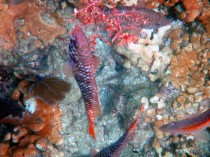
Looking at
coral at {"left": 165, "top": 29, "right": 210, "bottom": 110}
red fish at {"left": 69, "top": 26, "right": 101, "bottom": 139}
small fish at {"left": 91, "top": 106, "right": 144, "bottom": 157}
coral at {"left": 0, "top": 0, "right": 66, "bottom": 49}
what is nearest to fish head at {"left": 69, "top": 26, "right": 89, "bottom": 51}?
red fish at {"left": 69, "top": 26, "right": 101, "bottom": 139}

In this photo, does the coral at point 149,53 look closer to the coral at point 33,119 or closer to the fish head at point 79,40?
the coral at point 33,119

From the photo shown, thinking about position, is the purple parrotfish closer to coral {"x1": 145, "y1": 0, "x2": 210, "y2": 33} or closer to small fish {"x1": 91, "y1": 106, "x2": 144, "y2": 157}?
small fish {"x1": 91, "y1": 106, "x2": 144, "y2": 157}

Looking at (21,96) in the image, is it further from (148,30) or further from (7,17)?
(148,30)

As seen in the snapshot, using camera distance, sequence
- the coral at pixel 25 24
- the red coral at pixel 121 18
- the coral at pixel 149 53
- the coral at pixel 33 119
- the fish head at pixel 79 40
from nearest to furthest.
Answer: the fish head at pixel 79 40, the red coral at pixel 121 18, the coral at pixel 33 119, the coral at pixel 25 24, the coral at pixel 149 53

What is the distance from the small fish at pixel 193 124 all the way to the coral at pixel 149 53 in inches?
57.2

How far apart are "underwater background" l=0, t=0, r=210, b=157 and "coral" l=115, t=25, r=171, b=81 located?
0.07 ft

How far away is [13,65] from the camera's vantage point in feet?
15.0

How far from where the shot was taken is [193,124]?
369cm

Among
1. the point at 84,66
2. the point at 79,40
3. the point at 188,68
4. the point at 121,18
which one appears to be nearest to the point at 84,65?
the point at 84,66

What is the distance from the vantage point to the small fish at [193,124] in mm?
3589

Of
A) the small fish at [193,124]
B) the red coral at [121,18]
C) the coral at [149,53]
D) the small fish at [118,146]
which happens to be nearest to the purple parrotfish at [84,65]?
the small fish at [118,146]

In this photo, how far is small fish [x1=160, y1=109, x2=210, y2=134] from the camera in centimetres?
359

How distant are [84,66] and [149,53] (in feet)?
6.90

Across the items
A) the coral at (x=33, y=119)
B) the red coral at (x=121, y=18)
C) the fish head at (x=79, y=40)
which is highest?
the fish head at (x=79, y=40)
